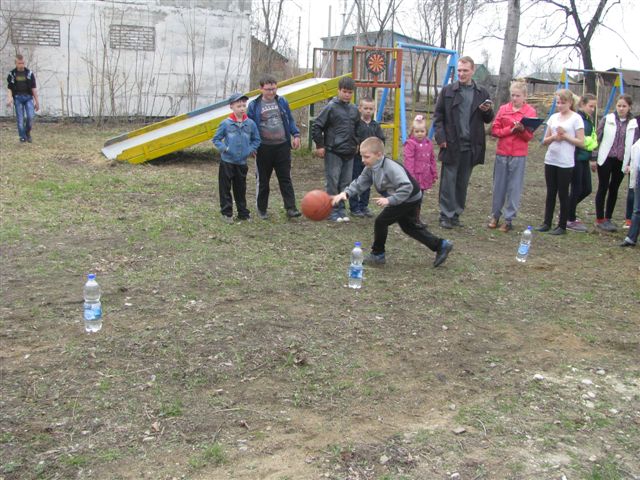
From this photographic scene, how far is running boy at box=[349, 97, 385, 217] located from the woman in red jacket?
152 cm

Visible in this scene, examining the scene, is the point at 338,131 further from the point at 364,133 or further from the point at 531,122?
the point at 531,122

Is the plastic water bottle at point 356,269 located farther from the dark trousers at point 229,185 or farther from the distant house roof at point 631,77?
the distant house roof at point 631,77

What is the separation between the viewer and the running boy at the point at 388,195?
588 centimetres

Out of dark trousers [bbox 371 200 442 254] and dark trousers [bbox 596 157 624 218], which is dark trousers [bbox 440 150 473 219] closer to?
dark trousers [bbox 371 200 442 254]

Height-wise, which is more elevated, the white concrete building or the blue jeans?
the white concrete building

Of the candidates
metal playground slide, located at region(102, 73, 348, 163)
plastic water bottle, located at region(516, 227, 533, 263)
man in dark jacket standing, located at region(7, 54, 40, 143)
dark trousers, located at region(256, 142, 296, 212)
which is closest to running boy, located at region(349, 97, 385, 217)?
dark trousers, located at region(256, 142, 296, 212)

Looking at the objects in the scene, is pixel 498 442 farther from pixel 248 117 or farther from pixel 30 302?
pixel 248 117

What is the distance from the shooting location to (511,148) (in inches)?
304

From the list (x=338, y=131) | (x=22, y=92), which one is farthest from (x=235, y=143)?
(x=22, y=92)

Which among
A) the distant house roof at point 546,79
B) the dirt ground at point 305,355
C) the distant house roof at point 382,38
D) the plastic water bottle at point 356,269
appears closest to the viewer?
the dirt ground at point 305,355

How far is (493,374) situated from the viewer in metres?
4.15

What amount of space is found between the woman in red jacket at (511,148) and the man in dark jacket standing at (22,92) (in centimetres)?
1047

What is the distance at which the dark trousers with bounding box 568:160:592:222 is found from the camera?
8117 millimetres

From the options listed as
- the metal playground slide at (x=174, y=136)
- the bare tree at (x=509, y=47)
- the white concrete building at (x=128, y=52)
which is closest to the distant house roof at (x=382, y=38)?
the bare tree at (x=509, y=47)
